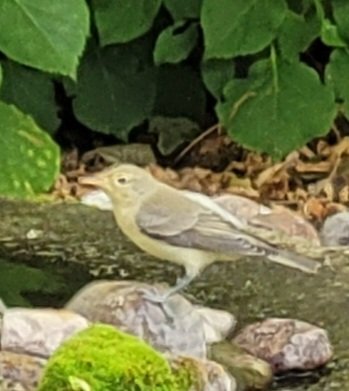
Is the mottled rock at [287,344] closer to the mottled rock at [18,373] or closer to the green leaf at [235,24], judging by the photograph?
the mottled rock at [18,373]

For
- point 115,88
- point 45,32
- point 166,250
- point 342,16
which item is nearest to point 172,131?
point 115,88

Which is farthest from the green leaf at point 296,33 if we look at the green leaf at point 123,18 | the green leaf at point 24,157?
the green leaf at point 24,157

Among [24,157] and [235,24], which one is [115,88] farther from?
[24,157]

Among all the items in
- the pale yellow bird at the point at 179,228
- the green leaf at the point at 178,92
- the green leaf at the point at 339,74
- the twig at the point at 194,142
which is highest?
the pale yellow bird at the point at 179,228

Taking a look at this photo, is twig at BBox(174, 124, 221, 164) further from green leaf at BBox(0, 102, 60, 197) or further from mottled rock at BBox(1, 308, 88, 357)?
mottled rock at BBox(1, 308, 88, 357)

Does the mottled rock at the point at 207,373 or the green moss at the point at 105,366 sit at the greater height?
the green moss at the point at 105,366

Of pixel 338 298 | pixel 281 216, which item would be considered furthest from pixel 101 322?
pixel 281 216
